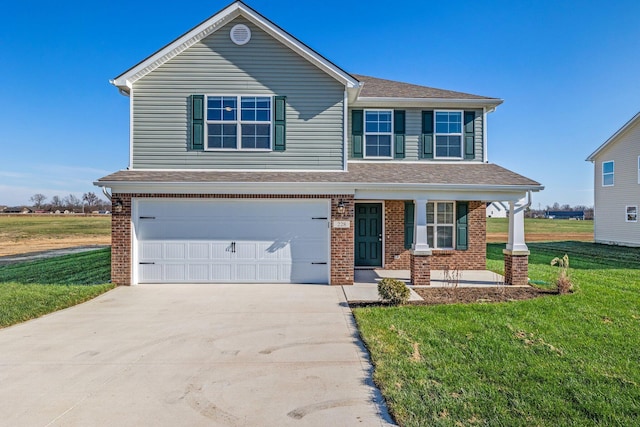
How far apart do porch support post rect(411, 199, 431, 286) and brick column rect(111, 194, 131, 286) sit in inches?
305

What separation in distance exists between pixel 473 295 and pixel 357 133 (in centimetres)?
609

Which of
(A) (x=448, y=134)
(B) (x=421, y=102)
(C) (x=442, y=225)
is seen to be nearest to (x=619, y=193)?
(C) (x=442, y=225)

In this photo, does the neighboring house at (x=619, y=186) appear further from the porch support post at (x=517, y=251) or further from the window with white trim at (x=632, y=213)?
the porch support post at (x=517, y=251)

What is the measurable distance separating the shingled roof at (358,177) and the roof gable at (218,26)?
2562 millimetres

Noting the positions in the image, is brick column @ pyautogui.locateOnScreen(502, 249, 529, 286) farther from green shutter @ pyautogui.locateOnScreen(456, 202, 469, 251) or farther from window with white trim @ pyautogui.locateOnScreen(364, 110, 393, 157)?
window with white trim @ pyautogui.locateOnScreen(364, 110, 393, 157)

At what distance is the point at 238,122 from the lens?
10391 mm

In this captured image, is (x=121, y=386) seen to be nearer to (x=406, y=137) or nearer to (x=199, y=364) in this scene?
(x=199, y=364)

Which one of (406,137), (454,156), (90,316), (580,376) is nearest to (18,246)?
(90,316)

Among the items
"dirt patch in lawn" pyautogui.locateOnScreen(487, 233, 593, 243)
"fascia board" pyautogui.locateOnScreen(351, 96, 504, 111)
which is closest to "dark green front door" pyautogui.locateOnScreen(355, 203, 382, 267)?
"fascia board" pyautogui.locateOnScreen(351, 96, 504, 111)

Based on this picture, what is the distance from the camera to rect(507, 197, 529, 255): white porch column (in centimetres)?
991

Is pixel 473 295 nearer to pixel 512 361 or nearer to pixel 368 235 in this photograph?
pixel 512 361

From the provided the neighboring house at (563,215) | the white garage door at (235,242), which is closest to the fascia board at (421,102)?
the white garage door at (235,242)

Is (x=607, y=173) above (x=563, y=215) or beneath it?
above

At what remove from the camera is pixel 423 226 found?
32.6 feet
